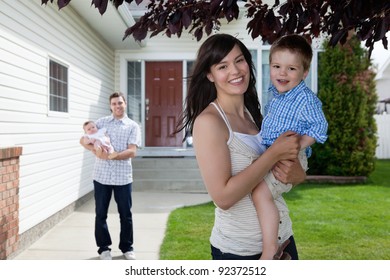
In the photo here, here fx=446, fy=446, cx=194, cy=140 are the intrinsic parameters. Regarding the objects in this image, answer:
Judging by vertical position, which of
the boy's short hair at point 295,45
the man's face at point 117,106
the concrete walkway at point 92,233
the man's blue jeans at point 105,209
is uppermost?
the boy's short hair at point 295,45

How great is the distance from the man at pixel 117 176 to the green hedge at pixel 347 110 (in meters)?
4.73

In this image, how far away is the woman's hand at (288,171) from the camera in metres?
1.35

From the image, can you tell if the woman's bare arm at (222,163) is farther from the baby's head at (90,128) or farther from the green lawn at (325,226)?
the baby's head at (90,128)

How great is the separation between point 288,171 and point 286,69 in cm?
39

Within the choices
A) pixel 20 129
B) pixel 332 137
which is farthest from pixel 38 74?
pixel 332 137

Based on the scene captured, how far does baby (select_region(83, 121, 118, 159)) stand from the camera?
3.50 metres

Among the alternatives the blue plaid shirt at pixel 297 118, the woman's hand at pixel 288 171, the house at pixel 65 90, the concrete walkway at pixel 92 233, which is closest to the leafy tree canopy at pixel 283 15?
the blue plaid shirt at pixel 297 118

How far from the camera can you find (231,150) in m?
1.33

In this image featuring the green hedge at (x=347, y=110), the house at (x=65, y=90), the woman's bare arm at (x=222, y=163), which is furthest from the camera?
the green hedge at (x=347, y=110)

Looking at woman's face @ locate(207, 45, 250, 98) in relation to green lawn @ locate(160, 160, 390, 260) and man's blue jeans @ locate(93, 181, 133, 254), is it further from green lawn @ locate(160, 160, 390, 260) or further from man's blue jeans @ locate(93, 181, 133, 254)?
man's blue jeans @ locate(93, 181, 133, 254)

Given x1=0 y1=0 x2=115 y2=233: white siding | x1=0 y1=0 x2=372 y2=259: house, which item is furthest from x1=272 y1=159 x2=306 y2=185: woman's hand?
x1=0 y1=0 x2=115 y2=233: white siding

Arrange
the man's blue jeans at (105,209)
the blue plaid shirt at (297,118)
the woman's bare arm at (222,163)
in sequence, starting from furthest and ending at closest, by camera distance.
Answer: the man's blue jeans at (105,209) → the blue plaid shirt at (297,118) → the woman's bare arm at (222,163)

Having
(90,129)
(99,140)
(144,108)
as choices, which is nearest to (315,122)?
(99,140)
